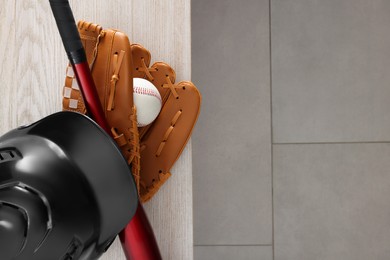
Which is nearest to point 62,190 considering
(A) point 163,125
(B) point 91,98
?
(B) point 91,98

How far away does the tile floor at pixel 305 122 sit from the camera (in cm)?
179

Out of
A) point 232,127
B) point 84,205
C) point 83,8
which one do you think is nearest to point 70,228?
point 84,205

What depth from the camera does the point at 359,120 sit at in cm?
179

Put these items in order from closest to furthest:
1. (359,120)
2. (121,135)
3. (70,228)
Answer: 1. (70,228)
2. (121,135)
3. (359,120)

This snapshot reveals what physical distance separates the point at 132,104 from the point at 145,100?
3cm

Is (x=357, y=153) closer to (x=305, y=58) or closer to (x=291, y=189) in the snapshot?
(x=291, y=189)

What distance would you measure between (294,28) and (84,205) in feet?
4.52

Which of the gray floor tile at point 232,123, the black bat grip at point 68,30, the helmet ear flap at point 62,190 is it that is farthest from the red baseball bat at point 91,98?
the gray floor tile at point 232,123

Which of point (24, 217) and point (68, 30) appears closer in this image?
point (24, 217)

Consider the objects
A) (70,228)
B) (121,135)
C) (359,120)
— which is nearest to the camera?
(70,228)

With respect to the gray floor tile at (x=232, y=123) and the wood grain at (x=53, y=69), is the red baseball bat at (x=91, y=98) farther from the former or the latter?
the gray floor tile at (x=232, y=123)

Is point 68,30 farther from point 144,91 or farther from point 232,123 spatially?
point 232,123

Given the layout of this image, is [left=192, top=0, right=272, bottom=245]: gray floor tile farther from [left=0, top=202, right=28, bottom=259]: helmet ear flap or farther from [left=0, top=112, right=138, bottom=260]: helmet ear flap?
[left=0, top=202, right=28, bottom=259]: helmet ear flap

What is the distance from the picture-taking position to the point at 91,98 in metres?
0.74
